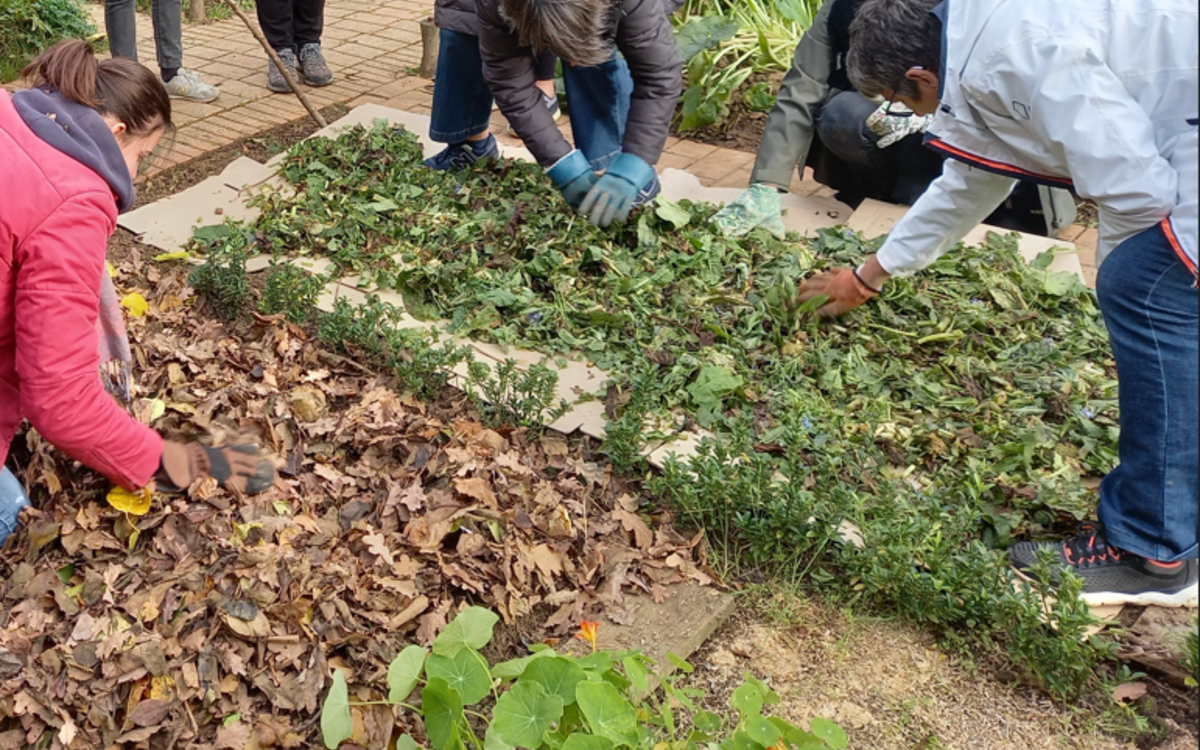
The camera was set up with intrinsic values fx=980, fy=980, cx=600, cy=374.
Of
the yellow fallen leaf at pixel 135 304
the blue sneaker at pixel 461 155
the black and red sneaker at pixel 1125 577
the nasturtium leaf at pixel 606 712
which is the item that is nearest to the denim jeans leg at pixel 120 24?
the blue sneaker at pixel 461 155

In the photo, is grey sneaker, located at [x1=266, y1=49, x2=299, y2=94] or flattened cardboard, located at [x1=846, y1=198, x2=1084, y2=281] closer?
flattened cardboard, located at [x1=846, y1=198, x2=1084, y2=281]

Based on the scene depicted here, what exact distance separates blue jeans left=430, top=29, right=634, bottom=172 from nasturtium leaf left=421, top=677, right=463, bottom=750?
112 inches

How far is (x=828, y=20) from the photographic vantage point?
4.09m

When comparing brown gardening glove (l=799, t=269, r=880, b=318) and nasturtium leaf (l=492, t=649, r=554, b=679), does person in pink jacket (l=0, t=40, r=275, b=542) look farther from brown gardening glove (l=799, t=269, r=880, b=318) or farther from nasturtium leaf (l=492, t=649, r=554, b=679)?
brown gardening glove (l=799, t=269, r=880, b=318)

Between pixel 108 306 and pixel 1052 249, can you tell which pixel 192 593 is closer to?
pixel 108 306

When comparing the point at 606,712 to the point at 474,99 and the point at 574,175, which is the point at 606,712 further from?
the point at 474,99

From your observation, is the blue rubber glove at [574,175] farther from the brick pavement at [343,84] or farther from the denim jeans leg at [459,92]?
the brick pavement at [343,84]

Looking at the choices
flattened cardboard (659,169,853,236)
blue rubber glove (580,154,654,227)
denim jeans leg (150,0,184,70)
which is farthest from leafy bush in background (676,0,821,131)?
denim jeans leg (150,0,184,70)

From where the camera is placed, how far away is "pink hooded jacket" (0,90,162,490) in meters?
1.90

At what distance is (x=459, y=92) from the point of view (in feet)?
14.0

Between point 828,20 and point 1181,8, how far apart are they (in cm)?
229

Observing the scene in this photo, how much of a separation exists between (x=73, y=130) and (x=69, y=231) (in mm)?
218

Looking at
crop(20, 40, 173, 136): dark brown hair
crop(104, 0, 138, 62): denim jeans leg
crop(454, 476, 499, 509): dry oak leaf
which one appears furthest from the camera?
crop(104, 0, 138, 62): denim jeans leg

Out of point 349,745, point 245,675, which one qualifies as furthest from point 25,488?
point 349,745
